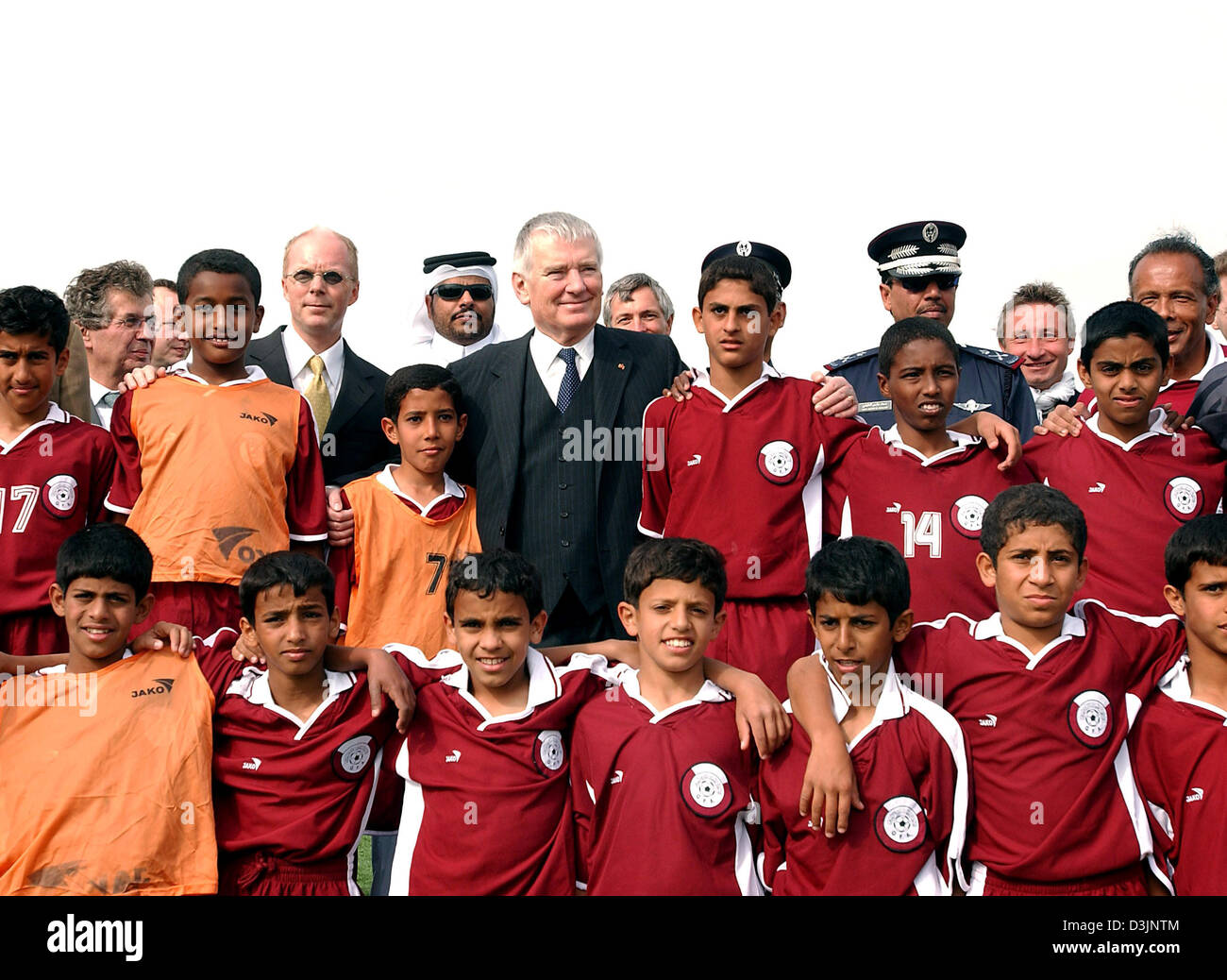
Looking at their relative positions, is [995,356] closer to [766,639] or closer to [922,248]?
[922,248]

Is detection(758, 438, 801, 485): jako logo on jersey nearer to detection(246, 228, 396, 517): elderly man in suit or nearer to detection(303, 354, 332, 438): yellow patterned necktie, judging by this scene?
detection(246, 228, 396, 517): elderly man in suit

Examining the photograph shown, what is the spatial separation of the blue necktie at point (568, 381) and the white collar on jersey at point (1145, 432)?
7.24 feet

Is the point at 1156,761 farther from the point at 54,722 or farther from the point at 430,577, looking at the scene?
the point at 54,722

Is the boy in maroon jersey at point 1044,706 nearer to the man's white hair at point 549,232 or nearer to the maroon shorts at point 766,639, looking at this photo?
the maroon shorts at point 766,639

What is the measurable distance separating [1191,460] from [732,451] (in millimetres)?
1844

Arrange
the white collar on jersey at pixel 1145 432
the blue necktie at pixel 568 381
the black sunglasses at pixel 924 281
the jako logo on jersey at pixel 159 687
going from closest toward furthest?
the jako logo on jersey at pixel 159 687
the white collar on jersey at pixel 1145 432
the blue necktie at pixel 568 381
the black sunglasses at pixel 924 281

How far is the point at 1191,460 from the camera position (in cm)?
507

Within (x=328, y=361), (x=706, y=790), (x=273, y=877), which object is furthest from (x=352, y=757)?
(x=328, y=361)

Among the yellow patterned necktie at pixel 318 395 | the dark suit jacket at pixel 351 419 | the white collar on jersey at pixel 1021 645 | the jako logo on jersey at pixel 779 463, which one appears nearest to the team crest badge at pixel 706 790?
the white collar on jersey at pixel 1021 645

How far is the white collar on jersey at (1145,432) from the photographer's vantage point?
5.12 metres

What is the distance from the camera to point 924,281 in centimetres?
646

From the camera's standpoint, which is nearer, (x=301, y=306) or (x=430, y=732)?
(x=430, y=732)

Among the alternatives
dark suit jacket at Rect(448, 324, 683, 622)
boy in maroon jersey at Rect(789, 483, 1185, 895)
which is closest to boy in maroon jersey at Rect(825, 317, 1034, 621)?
boy in maroon jersey at Rect(789, 483, 1185, 895)
